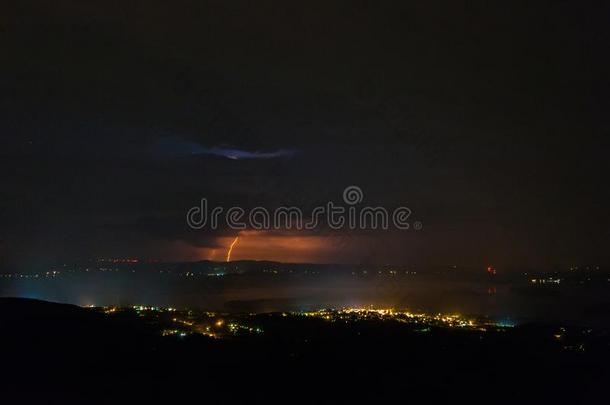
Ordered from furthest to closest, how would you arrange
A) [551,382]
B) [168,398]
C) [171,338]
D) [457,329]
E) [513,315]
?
[513,315] < [457,329] < [171,338] < [551,382] < [168,398]

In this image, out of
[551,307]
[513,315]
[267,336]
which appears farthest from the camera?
[551,307]

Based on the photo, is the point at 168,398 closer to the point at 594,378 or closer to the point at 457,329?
the point at 594,378

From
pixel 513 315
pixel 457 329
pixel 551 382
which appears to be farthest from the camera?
pixel 513 315

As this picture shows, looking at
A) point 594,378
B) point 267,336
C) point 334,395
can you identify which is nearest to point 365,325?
point 267,336

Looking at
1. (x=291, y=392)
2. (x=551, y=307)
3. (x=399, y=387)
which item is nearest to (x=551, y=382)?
(x=399, y=387)

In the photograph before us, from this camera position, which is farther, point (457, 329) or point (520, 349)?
point (457, 329)

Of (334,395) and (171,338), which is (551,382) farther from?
(171,338)
